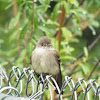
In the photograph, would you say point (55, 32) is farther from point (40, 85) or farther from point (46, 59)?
point (40, 85)

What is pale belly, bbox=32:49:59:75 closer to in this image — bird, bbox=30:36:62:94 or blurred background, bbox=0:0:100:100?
bird, bbox=30:36:62:94

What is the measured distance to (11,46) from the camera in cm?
550

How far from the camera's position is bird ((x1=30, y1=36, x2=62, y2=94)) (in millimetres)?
3896

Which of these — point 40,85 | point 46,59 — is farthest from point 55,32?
point 40,85

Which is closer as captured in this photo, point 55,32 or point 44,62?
point 44,62

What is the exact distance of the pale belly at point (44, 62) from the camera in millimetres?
3891

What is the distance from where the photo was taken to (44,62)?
153 inches

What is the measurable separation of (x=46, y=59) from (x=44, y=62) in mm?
54

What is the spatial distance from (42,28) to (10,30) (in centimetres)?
204

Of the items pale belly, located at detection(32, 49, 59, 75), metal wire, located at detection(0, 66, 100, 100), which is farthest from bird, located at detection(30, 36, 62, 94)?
metal wire, located at detection(0, 66, 100, 100)

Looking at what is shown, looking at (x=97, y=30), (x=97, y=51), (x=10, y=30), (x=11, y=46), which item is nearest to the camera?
(x=11, y=46)

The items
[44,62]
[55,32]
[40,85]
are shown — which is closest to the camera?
[40,85]

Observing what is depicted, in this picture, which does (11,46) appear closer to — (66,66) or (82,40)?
(66,66)

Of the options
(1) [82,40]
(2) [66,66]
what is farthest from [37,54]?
(1) [82,40]
